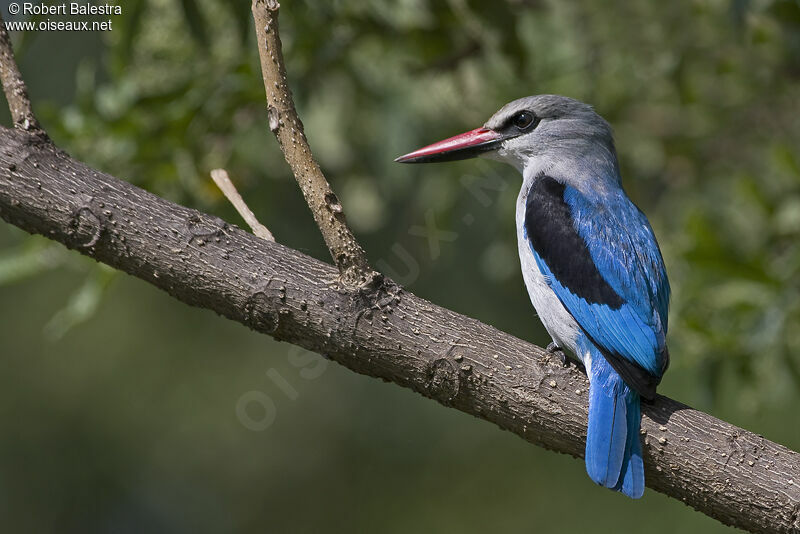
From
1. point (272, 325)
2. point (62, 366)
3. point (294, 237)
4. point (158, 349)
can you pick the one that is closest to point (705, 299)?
point (272, 325)

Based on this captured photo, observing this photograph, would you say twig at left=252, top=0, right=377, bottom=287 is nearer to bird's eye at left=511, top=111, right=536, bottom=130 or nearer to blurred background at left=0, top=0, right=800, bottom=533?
blurred background at left=0, top=0, right=800, bottom=533

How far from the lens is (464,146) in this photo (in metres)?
3.62

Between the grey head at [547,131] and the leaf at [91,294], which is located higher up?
the grey head at [547,131]

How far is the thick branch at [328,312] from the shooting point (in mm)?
2369

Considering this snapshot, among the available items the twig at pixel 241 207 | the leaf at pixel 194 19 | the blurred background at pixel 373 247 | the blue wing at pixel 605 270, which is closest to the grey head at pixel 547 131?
the blurred background at pixel 373 247

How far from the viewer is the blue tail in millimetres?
2469

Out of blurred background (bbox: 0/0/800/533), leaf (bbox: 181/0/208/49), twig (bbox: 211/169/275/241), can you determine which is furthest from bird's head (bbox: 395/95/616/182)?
twig (bbox: 211/169/275/241)

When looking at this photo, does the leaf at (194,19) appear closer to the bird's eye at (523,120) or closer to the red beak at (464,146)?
the red beak at (464,146)

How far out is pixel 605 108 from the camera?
439cm

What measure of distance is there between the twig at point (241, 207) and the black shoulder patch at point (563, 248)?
2.96ft

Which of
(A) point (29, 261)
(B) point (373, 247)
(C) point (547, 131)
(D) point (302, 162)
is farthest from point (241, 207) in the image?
(B) point (373, 247)

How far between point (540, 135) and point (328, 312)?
1.56 metres

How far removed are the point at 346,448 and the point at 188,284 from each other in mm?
4130

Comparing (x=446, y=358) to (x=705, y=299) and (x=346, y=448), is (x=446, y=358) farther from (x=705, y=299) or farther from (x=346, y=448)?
(x=346, y=448)
